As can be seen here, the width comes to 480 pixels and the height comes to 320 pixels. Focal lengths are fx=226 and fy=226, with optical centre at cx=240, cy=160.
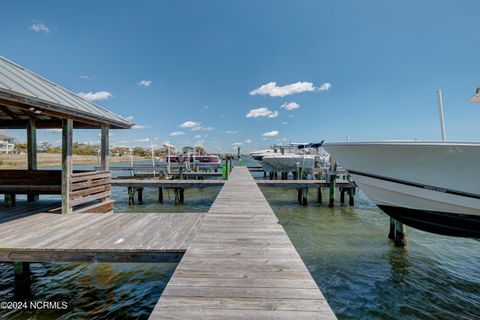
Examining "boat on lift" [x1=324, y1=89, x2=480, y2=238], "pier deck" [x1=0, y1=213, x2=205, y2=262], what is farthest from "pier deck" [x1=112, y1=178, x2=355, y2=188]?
"pier deck" [x1=0, y1=213, x2=205, y2=262]

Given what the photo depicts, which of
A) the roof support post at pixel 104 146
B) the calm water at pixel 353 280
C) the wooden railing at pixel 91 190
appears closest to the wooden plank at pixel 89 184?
the wooden railing at pixel 91 190

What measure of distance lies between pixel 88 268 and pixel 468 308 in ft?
28.3

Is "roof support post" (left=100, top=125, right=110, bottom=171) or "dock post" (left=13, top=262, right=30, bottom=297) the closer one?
"dock post" (left=13, top=262, right=30, bottom=297)

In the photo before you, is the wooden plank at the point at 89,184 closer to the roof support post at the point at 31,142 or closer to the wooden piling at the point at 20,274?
the wooden piling at the point at 20,274

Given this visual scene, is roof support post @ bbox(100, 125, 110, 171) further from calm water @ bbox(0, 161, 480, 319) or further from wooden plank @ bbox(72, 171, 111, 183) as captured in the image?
calm water @ bbox(0, 161, 480, 319)

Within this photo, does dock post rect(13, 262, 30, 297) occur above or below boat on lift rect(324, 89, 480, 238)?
below

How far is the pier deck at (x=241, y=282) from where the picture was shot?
1.98 m

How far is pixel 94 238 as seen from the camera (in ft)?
14.3

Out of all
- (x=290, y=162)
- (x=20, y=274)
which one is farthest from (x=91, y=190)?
(x=290, y=162)

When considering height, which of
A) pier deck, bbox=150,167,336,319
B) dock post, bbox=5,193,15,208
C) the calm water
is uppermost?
dock post, bbox=5,193,15,208

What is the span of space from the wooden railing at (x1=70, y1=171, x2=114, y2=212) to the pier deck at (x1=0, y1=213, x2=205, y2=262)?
740 millimetres

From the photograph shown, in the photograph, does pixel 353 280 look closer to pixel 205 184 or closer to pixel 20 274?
pixel 20 274

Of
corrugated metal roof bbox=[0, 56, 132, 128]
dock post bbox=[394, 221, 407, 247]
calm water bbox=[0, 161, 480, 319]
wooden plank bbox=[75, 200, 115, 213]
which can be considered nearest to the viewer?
corrugated metal roof bbox=[0, 56, 132, 128]

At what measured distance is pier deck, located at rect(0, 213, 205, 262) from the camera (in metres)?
3.85
